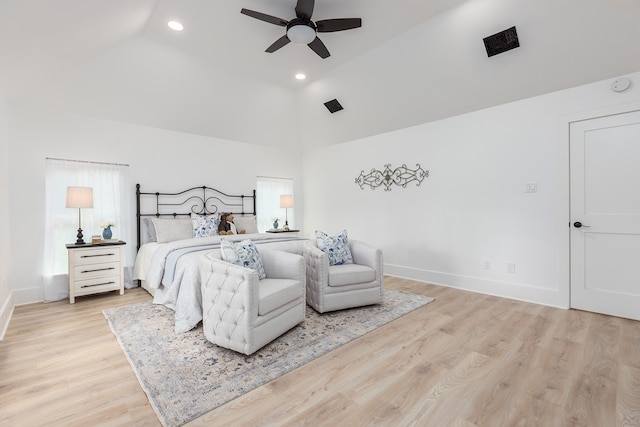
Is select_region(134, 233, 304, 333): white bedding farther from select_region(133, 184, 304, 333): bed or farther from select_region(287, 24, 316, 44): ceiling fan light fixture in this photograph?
select_region(287, 24, 316, 44): ceiling fan light fixture

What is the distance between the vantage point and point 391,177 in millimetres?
5023

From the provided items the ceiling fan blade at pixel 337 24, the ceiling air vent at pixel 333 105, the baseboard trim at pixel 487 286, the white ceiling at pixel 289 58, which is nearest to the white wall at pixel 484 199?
the baseboard trim at pixel 487 286

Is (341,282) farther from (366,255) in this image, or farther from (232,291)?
(232,291)

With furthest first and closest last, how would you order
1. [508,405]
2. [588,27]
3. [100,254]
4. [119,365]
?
[100,254] < [588,27] < [119,365] < [508,405]

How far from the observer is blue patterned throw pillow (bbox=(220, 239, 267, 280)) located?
269 cm

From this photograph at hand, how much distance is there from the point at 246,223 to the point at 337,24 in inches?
135

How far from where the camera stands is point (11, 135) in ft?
11.6

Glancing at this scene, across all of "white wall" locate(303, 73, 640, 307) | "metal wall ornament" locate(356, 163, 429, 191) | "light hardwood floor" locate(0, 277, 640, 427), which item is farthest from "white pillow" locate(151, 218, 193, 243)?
"metal wall ornament" locate(356, 163, 429, 191)

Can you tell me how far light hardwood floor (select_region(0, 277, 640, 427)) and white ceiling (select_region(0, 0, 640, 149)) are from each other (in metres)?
2.43

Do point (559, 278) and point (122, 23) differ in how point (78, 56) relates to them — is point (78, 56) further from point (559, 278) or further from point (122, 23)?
point (559, 278)

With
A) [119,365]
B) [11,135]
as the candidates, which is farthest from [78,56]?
[119,365]

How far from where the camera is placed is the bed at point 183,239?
292cm

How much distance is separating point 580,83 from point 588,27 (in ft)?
2.03

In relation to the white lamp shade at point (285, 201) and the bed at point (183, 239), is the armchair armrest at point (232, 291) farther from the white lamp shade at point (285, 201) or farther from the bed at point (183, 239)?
the white lamp shade at point (285, 201)
